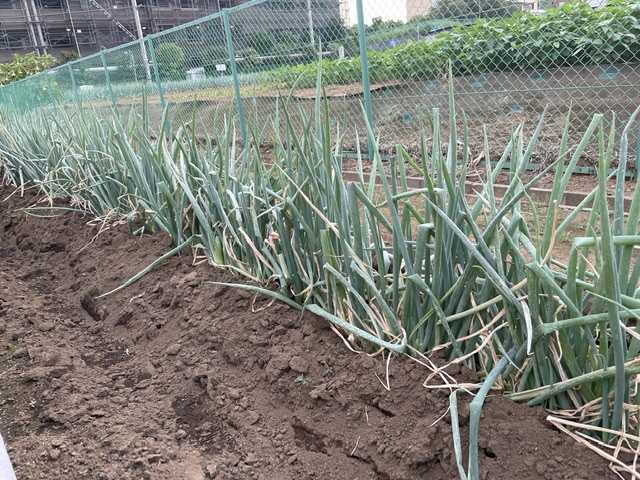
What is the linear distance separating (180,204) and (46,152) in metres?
2.21

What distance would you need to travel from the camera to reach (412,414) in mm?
1199

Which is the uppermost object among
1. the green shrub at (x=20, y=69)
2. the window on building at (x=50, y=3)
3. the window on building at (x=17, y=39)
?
the window on building at (x=50, y=3)

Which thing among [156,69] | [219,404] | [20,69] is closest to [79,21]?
[20,69]

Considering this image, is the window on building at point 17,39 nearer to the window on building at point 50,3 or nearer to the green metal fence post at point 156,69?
the window on building at point 50,3

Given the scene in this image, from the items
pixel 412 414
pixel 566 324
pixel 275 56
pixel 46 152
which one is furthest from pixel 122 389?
pixel 275 56

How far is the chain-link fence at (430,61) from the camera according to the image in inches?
148

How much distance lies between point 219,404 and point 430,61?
12.5ft

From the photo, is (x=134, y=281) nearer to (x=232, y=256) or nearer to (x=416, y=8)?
(x=232, y=256)

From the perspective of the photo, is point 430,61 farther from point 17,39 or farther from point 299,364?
point 17,39

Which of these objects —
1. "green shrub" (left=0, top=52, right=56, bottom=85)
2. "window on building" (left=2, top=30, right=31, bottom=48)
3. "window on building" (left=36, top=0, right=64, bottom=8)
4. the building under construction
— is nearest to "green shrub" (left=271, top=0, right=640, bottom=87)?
"green shrub" (left=0, top=52, right=56, bottom=85)

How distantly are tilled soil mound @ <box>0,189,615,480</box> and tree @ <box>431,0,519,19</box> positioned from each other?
3070 mm

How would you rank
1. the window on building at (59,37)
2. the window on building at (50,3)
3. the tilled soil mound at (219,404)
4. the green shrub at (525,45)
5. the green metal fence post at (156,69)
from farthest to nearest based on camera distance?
the window on building at (59,37)
the window on building at (50,3)
the green metal fence post at (156,69)
the green shrub at (525,45)
the tilled soil mound at (219,404)

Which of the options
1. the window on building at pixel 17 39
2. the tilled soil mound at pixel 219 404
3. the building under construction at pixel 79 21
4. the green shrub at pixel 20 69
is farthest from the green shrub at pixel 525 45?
the window on building at pixel 17 39

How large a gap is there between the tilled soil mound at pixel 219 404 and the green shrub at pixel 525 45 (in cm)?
199
